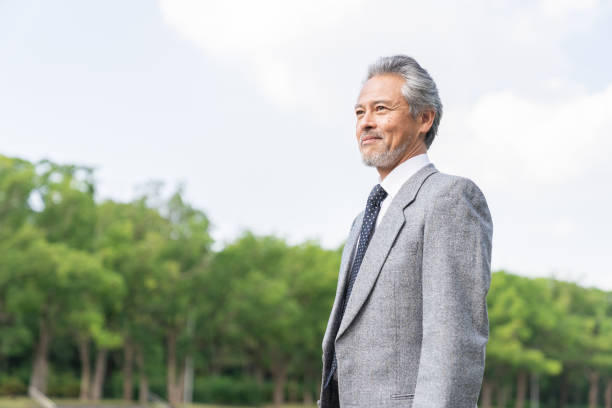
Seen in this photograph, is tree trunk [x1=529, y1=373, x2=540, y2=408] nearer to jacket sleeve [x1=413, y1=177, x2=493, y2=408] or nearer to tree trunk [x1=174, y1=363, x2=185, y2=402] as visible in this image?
tree trunk [x1=174, y1=363, x2=185, y2=402]

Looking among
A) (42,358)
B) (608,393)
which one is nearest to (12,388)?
(42,358)

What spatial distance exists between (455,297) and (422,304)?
6.7 inches

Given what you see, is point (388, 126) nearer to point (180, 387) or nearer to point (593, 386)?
point (180, 387)

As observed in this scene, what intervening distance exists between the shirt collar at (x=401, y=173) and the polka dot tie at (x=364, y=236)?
0.06 m

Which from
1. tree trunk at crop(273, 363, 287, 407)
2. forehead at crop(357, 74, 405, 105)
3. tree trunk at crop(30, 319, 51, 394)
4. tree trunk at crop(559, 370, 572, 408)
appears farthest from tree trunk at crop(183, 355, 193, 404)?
tree trunk at crop(559, 370, 572, 408)

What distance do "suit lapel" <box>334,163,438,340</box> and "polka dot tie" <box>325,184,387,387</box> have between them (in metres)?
0.09

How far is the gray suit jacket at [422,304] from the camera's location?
2186 millimetres

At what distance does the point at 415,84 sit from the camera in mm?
2664

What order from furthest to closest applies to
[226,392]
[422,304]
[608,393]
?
1. [608,393]
2. [226,392]
3. [422,304]

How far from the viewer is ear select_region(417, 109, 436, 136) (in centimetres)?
270

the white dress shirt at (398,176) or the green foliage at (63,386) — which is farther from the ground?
the white dress shirt at (398,176)

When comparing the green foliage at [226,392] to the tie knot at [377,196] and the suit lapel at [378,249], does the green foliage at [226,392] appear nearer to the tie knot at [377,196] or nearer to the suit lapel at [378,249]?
the tie knot at [377,196]

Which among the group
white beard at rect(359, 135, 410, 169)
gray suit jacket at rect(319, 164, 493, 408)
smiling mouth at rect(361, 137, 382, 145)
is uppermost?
smiling mouth at rect(361, 137, 382, 145)

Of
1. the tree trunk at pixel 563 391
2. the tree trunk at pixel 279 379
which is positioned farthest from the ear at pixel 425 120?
the tree trunk at pixel 563 391
